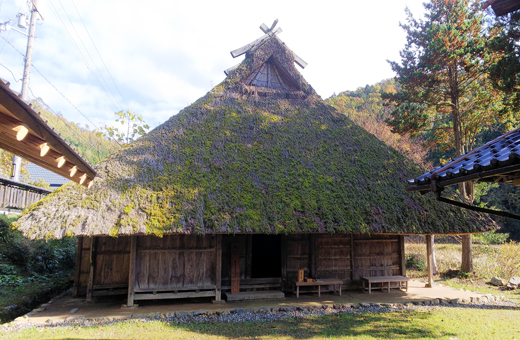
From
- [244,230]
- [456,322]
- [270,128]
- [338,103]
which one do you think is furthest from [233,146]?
[338,103]

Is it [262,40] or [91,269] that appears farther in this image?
[262,40]

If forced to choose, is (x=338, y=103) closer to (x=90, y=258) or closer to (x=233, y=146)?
(x=233, y=146)

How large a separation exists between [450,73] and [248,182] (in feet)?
30.9

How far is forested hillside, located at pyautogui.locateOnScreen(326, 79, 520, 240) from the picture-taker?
2220cm

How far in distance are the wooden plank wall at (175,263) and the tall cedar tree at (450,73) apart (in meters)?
9.33

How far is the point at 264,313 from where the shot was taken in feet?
22.2

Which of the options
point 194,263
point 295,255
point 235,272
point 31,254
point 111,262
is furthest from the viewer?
point 31,254

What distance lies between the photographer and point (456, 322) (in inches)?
244

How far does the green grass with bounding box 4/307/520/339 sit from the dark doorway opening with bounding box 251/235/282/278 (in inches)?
177

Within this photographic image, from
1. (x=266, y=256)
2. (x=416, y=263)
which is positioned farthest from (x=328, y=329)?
(x=416, y=263)

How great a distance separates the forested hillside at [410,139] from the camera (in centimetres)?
2220

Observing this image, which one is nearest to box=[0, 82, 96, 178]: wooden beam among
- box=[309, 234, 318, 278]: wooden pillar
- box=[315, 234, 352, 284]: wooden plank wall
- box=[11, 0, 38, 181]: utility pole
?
box=[309, 234, 318, 278]: wooden pillar

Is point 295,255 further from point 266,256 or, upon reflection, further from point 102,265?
point 102,265

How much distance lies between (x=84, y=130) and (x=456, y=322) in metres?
33.9
